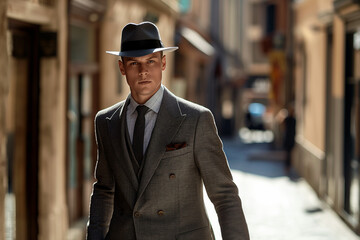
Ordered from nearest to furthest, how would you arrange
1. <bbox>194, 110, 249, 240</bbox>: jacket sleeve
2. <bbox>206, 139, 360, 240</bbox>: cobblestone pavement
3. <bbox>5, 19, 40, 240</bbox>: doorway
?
<bbox>194, 110, 249, 240</bbox>: jacket sleeve < <bbox>5, 19, 40, 240</bbox>: doorway < <bbox>206, 139, 360, 240</bbox>: cobblestone pavement

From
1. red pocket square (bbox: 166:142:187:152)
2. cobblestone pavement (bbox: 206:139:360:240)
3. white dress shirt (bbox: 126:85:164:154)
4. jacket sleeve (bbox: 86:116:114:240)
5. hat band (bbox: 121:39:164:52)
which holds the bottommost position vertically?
cobblestone pavement (bbox: 206:139:360:240)

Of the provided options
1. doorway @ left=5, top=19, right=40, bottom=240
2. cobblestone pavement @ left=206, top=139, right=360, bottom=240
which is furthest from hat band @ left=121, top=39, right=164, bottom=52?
cobblestone pavement @ left=206, top=139, right=360, bottom=240

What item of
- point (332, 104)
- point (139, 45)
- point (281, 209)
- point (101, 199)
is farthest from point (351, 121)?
point (139, 45)

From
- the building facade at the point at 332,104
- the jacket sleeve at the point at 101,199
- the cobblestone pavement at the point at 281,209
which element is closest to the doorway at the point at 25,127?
the cobblestone pavement at the point at 281,209

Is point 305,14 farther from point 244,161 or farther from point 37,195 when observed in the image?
point 37,195

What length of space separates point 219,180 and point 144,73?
0.60m

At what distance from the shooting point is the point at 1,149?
507 centimetres

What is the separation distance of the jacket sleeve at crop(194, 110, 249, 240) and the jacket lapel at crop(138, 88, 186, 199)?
0.39ft

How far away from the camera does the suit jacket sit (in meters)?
3.13

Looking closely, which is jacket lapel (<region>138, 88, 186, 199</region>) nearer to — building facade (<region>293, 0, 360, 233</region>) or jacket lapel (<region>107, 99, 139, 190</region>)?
jacket lapel (<region>107, 99, 139, 190</region>)

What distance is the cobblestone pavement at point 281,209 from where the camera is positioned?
9516 mm

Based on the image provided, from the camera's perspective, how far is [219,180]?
10.3 feet

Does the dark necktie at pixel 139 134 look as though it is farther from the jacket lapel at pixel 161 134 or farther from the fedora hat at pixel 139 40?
the fedora hat at pixel 139 40

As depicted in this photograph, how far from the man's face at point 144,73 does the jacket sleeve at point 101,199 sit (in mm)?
361
